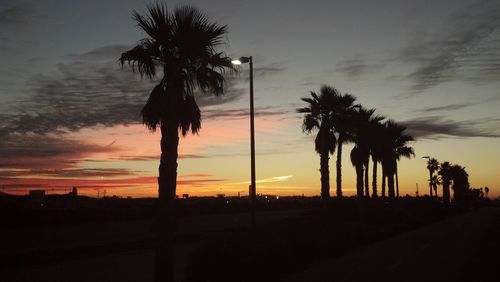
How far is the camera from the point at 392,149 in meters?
56.1

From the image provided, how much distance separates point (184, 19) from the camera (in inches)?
571

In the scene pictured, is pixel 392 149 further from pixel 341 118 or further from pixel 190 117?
pixel 190 117

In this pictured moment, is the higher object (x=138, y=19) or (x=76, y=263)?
(x=138, y=19)

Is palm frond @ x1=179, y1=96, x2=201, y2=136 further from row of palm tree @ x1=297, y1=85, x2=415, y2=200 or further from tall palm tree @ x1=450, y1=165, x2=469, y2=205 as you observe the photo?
tall palm tree @ x1=450, y1=165, x2=469, y2=205

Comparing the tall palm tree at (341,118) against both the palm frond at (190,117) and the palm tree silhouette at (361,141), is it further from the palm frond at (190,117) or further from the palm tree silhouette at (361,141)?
the palm frond at (190,117)

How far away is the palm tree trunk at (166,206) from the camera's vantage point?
13.1 m

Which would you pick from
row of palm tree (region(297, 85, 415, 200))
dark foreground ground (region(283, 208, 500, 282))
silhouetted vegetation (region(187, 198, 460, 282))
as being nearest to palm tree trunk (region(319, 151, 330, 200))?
row of palm tree (region(297, 85, 415, 200))

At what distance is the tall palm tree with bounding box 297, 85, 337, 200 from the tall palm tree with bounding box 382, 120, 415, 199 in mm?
16300

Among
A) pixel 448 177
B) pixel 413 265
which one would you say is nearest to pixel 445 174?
pixel 448 177

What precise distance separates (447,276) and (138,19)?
1157cm

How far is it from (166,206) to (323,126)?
1059 inches

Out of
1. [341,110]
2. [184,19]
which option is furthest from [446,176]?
[184,19]

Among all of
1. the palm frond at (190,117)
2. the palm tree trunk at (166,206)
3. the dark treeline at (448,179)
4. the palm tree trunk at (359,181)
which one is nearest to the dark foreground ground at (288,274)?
the palm tree trunk at (166,206)

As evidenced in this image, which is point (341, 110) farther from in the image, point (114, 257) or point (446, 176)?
point (446, 176)
